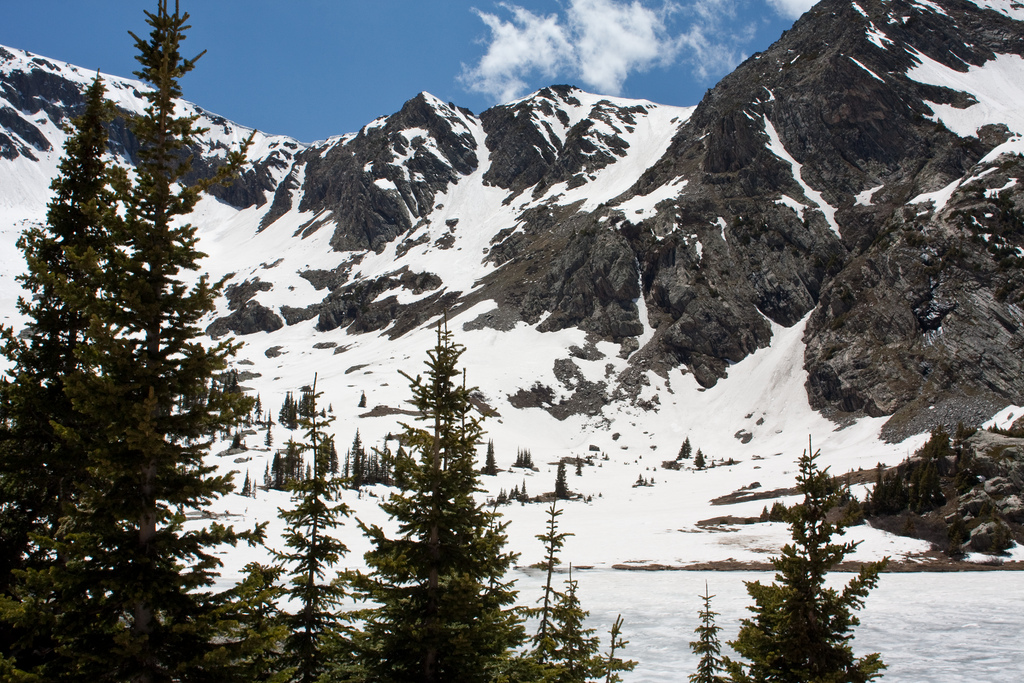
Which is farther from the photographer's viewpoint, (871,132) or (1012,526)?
(871,132)

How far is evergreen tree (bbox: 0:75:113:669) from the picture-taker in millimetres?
8938

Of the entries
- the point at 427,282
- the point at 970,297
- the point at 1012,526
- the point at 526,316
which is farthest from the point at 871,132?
the point at 1012,526

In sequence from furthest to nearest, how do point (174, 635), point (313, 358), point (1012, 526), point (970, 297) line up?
point (313, 358) < point (970, 297) < point (1012, 526) < point (174, 635)

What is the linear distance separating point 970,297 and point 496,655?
114 meters

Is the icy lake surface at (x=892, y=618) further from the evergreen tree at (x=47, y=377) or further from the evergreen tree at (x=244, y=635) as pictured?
the evergreen tree at (x=47, y=377)

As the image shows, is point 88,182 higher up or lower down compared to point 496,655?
higher up

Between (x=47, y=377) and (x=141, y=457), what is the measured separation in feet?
16.1

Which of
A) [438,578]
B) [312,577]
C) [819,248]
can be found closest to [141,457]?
[438,578]

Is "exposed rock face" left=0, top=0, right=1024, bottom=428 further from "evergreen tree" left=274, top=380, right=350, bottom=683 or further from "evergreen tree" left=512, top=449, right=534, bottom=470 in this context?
"evergreen tree" left=274, top=380, right=350, bottom=683

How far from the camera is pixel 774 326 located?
131000 mm

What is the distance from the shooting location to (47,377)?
35.5 feet

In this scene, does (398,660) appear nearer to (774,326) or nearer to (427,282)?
(774,326)

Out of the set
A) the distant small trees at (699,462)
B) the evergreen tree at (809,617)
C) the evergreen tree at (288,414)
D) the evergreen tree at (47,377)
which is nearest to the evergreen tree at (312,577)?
the evergreen tree at (47,377)

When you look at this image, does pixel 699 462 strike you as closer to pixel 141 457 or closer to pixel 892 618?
pixel 892 618
